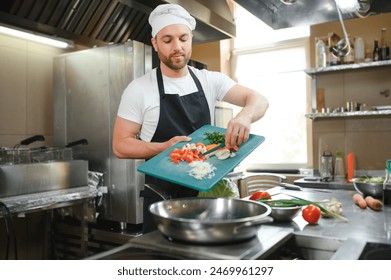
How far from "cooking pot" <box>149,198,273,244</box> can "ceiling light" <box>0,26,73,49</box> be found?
1489 mm

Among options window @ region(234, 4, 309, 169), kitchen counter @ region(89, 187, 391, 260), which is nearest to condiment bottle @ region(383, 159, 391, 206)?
kitchen counter @ region(89, 187, 391, 260)

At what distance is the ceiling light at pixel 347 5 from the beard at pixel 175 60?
0.81 meters

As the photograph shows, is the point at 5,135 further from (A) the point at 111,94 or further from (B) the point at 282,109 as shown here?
(B) the point at 282,109

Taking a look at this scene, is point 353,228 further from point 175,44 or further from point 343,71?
point 343,71

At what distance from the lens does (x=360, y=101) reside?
8.72 ft

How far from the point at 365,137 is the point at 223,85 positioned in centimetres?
175

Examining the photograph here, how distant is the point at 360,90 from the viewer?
266 centimetres

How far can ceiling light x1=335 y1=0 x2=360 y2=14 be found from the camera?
1.57 metres

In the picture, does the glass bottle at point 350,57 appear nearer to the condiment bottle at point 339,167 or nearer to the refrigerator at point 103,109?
the condiment bottle at point 339,167

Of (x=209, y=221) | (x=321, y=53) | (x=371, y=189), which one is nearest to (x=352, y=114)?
(x=321, y=53)

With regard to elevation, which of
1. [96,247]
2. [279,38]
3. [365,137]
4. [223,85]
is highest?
[279,38]

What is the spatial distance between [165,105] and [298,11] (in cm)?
86

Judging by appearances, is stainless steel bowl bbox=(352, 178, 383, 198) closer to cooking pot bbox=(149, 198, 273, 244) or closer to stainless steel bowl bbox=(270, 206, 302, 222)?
stainless steel bowl bbox=(270, 206, 302, 222)
